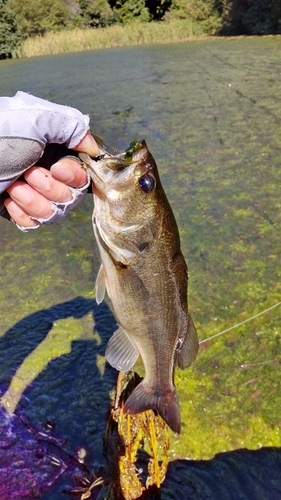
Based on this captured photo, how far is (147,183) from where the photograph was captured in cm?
229

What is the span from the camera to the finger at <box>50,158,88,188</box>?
7.20 ft

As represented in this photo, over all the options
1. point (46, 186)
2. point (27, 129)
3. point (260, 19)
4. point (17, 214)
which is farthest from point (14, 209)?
point (260, 19)

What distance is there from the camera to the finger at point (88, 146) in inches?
87.0

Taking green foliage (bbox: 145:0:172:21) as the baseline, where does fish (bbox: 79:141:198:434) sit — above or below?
above

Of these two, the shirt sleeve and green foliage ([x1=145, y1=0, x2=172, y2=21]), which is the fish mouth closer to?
the shirt sleeve

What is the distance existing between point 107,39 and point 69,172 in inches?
1276

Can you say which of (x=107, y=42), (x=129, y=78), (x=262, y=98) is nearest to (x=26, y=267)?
(x=262, y=98)

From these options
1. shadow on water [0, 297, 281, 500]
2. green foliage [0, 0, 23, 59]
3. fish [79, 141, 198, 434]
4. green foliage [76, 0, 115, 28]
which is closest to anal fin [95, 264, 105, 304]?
fish [79, 141, 198, 434]

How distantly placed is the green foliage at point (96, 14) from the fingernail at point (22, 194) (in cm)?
4416

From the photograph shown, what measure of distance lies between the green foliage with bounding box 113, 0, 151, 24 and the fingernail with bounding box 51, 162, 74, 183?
43473mm

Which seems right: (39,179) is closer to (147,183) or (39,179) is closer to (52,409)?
(147,183)

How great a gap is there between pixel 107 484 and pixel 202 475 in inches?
21.6

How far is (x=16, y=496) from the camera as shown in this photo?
3035 millimetres

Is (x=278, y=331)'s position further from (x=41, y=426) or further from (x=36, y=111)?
(x=36, y=111)
